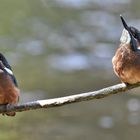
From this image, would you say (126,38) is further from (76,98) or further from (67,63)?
(67,63)

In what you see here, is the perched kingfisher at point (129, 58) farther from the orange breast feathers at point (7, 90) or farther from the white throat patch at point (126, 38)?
the orange breast feathers at point (7, 90)

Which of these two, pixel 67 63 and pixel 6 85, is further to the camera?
pixel 67 63

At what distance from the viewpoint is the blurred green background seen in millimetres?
6297

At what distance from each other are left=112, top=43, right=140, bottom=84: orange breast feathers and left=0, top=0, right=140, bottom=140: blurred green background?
11.2ft

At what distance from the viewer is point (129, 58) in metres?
2.51

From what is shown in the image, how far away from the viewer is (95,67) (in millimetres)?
7910

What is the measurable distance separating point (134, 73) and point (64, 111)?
14.2 feet

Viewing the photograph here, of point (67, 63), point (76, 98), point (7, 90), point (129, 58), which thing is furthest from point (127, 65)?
point (67, 63)

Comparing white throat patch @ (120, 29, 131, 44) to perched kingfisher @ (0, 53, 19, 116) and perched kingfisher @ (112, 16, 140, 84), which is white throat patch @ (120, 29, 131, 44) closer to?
perched kingfisher @ (112, 16, 140, 84)

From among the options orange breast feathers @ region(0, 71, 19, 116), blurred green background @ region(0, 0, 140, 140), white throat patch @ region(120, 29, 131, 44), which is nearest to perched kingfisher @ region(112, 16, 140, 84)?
white throat patch @ region(120, 29, 131, 44)

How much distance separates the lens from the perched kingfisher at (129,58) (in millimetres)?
2463

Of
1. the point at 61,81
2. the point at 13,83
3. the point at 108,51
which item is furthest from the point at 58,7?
the point at 13,83

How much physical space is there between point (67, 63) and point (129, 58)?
5.60 m

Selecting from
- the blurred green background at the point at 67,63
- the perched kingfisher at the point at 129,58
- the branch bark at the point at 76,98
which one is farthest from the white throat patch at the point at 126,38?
the blurred green background at the point at 67,63
